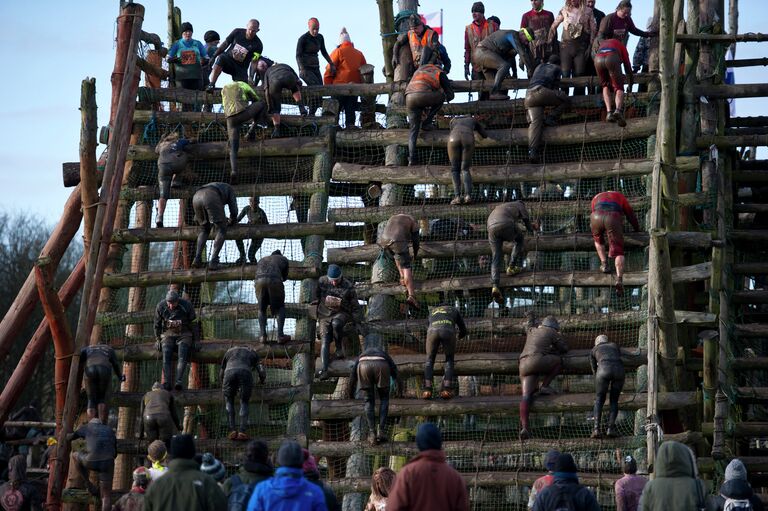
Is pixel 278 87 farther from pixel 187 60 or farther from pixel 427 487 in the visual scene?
pixel 427 487

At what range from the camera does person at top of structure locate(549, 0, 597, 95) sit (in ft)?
84.8

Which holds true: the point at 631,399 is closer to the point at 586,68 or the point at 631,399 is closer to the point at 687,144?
the point at 687,144

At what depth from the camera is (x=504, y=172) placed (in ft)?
80.4

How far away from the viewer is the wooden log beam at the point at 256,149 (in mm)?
25859

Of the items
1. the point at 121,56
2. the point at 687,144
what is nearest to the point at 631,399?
the point at 687,144

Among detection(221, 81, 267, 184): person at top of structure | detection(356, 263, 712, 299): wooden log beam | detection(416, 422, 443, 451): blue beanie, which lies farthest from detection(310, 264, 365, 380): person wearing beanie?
detection(416, 422, 443, 451): blue beanie

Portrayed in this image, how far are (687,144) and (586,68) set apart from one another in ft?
8.04

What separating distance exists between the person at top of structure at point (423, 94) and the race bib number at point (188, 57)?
4843 millimetres

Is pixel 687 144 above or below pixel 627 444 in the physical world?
above

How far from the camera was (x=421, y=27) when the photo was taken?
26453 mm

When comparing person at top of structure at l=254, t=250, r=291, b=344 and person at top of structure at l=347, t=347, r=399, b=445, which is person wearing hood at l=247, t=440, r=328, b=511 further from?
person at top of structure at l=254, t=250, r=291, b=344

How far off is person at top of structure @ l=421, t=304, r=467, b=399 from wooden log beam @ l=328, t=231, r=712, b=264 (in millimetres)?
2135

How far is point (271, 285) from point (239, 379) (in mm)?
1776

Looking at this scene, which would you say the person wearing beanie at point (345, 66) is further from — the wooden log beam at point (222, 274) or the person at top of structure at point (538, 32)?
the wooden log beam at point (222, 274)
